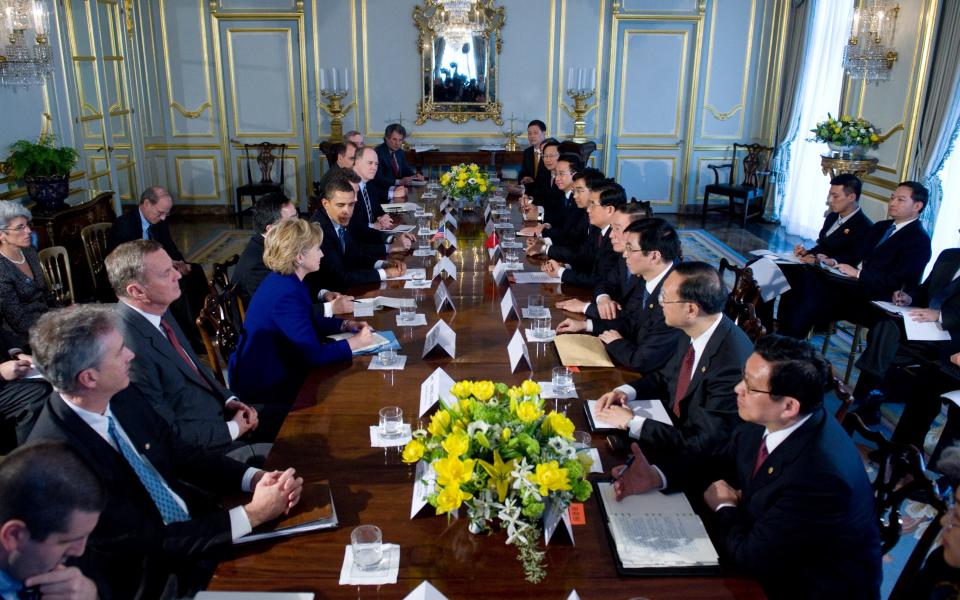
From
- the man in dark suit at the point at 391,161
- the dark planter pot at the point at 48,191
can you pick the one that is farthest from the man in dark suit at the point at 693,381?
the man in dark suit at the point at 391,161

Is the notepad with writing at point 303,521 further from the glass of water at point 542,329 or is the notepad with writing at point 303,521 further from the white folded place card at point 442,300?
the white folded place card at point 442,300

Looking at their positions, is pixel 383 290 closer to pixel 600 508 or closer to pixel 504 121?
pixel 600 508

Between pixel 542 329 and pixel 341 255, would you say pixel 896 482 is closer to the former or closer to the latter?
pixel 542 329

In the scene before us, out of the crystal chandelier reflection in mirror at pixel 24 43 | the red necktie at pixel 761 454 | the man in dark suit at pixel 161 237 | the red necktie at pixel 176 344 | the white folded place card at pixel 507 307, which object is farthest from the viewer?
the crystal chandelier reflection in mirror at pixel 24 43

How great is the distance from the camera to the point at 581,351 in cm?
290

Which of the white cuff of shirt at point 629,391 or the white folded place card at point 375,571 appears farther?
the white cuff of shirt at point 629,391

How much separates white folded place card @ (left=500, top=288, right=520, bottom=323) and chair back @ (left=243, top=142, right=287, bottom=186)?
6539 mm

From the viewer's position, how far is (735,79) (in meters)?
9.36

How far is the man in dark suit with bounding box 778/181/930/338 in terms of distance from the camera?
14.8ft

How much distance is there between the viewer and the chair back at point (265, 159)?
9.04 m

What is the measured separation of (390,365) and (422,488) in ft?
3.03

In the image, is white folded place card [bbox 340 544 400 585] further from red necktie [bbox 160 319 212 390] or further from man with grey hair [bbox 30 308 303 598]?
red necktie [bbox 160 319 212 390]

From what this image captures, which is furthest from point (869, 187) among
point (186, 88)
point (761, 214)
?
point (186, 88)

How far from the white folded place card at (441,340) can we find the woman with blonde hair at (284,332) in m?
0.26
